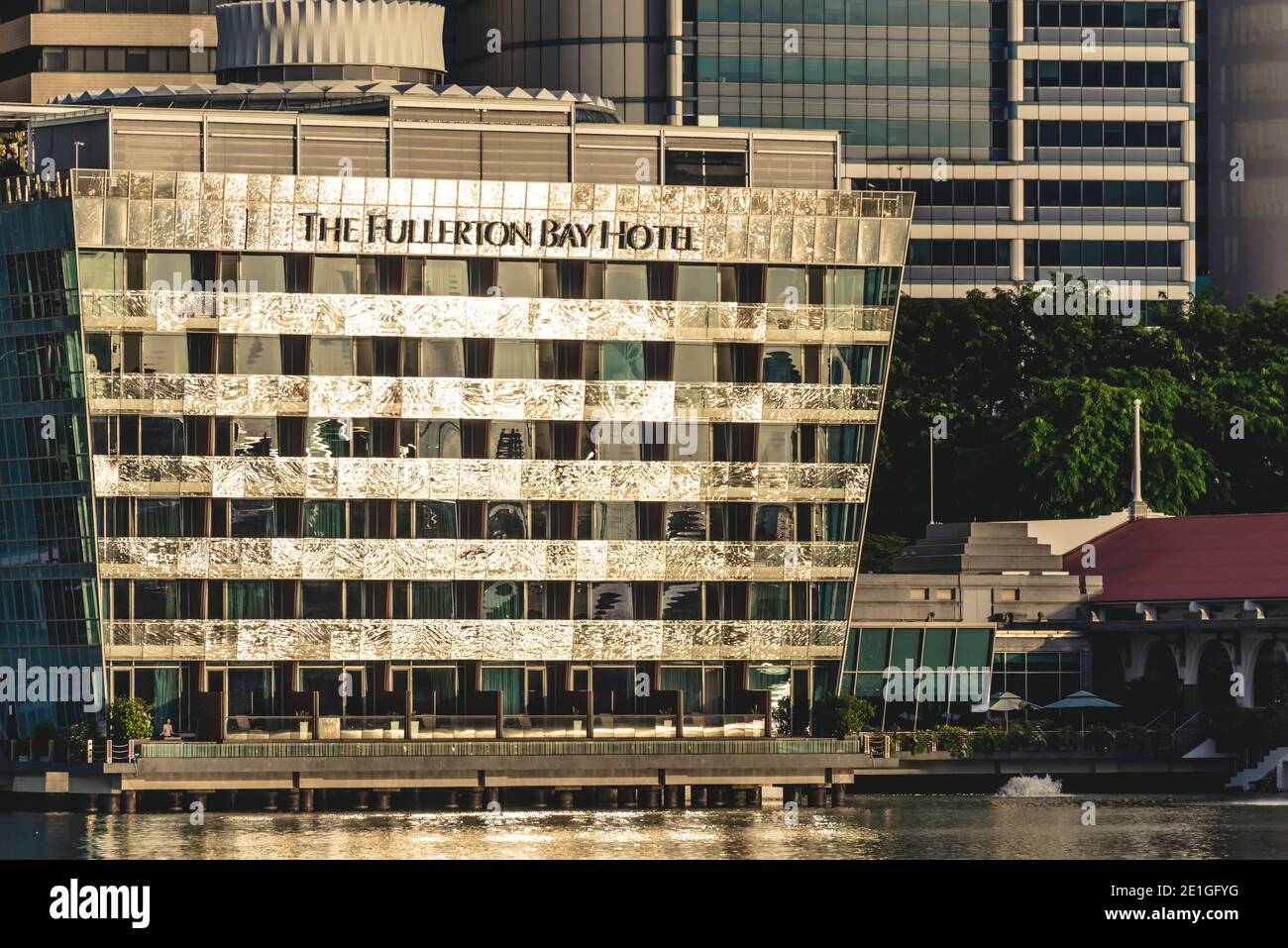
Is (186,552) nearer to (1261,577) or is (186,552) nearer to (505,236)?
(505,236)

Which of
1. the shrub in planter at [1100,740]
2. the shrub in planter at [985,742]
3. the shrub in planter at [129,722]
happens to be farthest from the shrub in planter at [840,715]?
the shrub in planter at [129,722]

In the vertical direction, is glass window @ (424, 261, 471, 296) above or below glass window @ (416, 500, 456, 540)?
above

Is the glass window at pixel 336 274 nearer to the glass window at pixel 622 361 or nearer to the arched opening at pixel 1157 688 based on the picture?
the glass window at pixel 622 361

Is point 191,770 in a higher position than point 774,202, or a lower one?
lower

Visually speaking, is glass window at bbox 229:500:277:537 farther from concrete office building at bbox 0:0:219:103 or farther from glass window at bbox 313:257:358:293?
concrete office building at bbox 0:0:219:103

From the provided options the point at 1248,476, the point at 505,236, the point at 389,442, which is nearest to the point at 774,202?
the point at 505,236

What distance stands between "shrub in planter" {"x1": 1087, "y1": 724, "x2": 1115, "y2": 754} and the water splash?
2393mm

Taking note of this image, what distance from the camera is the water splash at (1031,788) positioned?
4774 inches

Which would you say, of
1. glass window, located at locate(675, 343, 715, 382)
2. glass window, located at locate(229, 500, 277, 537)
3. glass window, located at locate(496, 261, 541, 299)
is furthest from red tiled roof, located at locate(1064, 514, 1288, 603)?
glass window, located at locate(229, 500, 277, 537)

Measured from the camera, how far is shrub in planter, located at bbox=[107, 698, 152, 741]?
4518 inches

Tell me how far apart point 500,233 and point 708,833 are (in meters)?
31.0

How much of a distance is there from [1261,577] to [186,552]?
1816 inches

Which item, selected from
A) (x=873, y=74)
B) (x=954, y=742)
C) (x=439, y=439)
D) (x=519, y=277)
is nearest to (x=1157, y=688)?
(x=954, y=742)

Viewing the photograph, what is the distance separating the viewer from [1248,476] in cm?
15250
